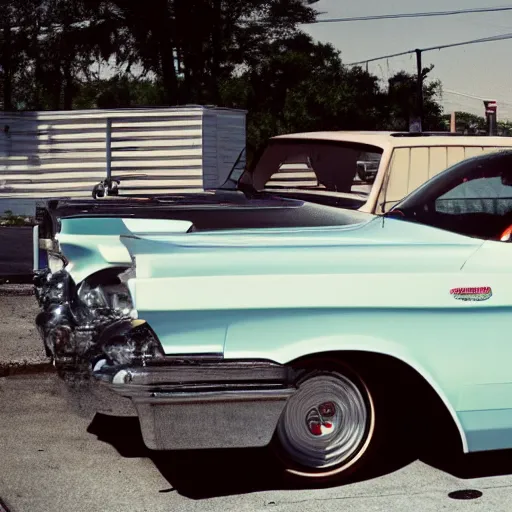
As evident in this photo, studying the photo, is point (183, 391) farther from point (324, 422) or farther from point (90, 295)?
point (90, 295)

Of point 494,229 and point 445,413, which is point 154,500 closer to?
point 445,413

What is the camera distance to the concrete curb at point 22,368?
7.60m

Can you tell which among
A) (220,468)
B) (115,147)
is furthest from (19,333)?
(115,147)

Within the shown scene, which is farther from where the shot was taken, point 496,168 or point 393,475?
point 496,168

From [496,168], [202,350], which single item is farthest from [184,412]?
[496,168]

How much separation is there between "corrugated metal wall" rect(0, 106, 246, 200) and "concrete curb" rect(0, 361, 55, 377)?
1758 centimetres

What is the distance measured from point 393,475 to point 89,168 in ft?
70.9

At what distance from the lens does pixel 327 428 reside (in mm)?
4992

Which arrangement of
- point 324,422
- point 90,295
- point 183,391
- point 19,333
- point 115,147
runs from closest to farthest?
point 183,391 → point 324,422 → point 90,295 → point 19,333 → point 115,147

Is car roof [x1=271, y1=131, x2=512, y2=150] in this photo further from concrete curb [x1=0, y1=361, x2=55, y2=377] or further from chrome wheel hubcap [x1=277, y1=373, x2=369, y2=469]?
concrete curb [x1=0, y1=361, x2=55, y2=377]

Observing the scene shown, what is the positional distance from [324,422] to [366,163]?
7.76ft

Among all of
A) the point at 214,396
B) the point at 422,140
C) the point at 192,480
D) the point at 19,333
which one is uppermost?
the point at 422,140

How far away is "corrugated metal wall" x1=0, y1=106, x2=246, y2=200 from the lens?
2542 cm

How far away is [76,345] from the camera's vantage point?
16.6 feet
